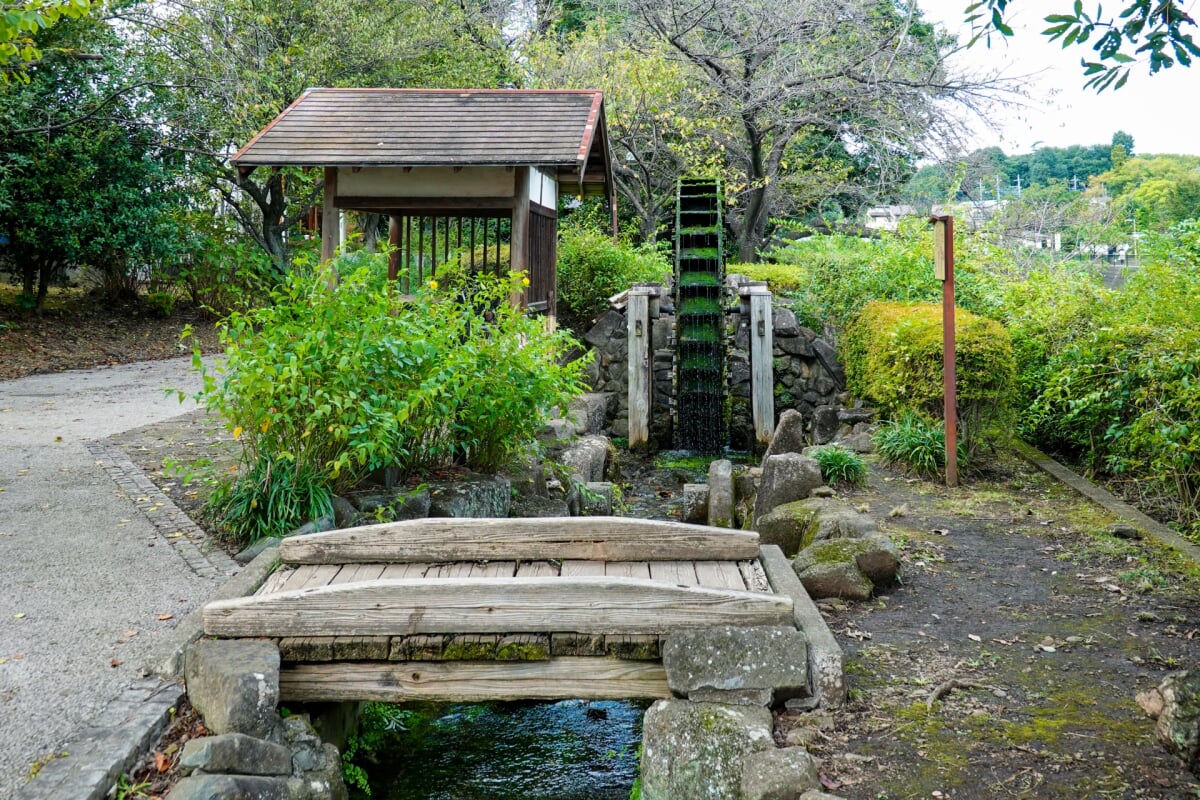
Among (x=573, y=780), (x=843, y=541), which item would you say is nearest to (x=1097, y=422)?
(x=843, y=541)

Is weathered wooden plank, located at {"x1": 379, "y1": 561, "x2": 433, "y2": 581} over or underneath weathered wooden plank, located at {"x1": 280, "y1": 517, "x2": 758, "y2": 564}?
underneath

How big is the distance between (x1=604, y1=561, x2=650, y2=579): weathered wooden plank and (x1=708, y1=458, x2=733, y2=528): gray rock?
13.1ft

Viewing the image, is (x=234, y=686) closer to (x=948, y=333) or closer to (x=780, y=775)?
(x=780, y=775)

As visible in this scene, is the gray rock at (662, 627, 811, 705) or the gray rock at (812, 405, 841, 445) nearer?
the gray rock at (662, 627, 811, 705)

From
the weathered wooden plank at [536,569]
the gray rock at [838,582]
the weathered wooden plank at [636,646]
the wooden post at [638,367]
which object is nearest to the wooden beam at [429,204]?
the wooden post at [638,367]

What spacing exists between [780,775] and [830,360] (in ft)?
34.3

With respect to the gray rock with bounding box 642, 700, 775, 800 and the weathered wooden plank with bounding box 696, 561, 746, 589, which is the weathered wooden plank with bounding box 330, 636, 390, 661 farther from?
the weathered wooden plank with bounding box 696, 561, 746, 589

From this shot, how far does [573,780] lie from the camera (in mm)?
4734

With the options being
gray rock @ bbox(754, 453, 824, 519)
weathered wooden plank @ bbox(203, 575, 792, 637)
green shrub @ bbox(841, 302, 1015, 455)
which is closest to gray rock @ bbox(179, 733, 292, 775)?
weathered wooden plank @ bbox(203, 575, 792, 637)

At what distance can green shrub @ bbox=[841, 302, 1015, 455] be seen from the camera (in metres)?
8.14

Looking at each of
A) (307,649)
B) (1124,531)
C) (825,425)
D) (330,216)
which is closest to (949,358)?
(1124,531)

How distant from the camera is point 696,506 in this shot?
9281mm

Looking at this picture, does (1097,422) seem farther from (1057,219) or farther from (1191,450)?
(1057,219)

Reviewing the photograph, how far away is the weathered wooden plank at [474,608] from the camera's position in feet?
13.5
